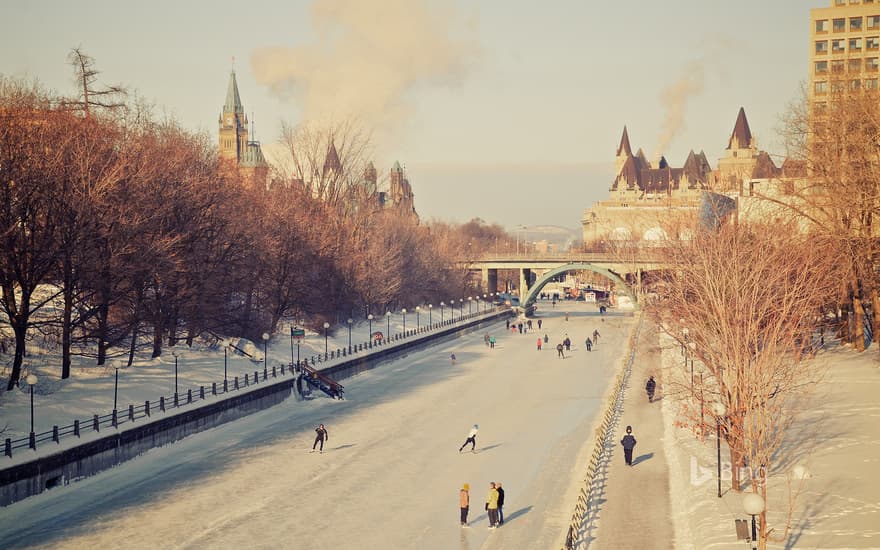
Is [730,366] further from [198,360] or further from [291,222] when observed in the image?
[291,222]

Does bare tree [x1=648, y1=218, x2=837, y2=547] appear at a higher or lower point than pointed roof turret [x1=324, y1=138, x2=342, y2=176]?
lower

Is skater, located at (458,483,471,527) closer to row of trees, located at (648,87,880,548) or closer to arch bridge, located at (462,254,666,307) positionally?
row of trees, located at (648,87,880,548)

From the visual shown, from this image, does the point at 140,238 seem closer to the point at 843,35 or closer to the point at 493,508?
the point at 493,508

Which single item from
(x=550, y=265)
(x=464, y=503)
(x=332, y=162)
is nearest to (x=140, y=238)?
(x=464, y=503)

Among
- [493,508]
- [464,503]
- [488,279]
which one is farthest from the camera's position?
[488,279]

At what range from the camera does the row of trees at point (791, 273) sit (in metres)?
29.3

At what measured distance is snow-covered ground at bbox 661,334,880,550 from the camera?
76.9ft

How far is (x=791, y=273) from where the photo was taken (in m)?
43.9

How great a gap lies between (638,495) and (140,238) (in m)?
25.8

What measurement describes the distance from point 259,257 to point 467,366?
16.9m

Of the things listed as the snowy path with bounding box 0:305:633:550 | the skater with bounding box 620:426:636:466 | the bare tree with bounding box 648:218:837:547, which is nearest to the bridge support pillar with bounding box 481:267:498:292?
the snowy path with bounding box 0:305:633:550

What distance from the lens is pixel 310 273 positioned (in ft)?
234

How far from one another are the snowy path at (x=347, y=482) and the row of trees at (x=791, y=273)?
19.3 feet

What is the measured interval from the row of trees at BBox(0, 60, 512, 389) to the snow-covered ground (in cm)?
2431
